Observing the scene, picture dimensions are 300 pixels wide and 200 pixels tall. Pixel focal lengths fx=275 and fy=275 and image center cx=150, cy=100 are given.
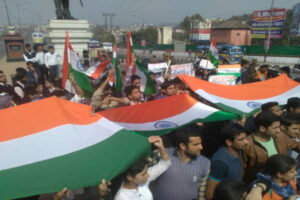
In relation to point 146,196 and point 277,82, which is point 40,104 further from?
point 277,82

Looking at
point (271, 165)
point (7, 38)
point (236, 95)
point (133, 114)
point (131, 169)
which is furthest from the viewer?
point (7, 38)

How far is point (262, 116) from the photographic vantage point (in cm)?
285

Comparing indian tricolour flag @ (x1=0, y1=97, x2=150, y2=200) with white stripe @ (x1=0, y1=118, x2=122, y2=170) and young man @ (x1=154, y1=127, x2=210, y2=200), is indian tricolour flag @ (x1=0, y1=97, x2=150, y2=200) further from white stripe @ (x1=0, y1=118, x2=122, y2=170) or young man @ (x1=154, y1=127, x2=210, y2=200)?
young man @ (x1=154, y1=127, x2=210, y2=200)

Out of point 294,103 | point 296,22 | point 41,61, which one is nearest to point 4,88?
point 294,103

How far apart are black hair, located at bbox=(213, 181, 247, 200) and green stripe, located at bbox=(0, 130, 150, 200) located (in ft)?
2.15

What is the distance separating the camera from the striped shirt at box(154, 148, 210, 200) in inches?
93.3

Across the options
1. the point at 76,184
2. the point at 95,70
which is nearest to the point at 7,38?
the point at 95,70

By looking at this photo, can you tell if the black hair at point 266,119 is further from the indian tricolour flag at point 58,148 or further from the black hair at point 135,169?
the black hair at point 135,169

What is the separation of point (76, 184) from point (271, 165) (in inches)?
64.0

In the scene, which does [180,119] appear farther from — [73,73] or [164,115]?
[73,73]

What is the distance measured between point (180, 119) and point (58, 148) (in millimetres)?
1503

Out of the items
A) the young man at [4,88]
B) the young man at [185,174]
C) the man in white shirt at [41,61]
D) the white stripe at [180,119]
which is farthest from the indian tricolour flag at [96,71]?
the man in white shirt at [41,61]

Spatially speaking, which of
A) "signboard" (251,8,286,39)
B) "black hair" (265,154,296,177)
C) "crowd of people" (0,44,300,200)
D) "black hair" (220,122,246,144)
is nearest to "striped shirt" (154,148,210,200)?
"crowd of people" (0,44,300,200)

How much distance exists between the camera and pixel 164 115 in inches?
135
